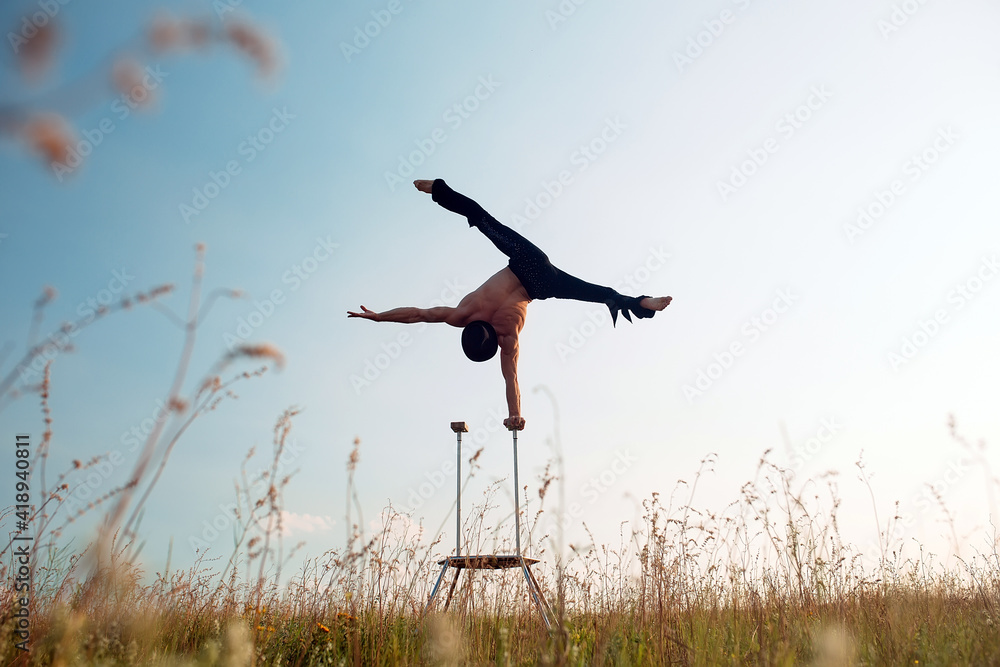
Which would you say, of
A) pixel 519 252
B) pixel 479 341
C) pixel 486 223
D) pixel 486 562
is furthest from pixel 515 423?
pixel 486 223

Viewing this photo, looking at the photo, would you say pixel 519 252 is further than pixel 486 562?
Yes

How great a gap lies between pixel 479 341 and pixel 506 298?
529mm

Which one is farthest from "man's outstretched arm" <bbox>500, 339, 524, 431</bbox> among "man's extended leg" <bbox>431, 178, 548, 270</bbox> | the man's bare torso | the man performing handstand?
"man's extended leg" <bbox>431, 178, 548, 270</bbox>

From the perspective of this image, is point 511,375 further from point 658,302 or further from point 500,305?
point 658,302

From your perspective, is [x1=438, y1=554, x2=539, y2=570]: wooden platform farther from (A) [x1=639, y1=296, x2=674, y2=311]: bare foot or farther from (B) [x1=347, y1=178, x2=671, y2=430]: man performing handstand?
(A) [x1=639, y1=296, x2=674, y2=311]: bare foot

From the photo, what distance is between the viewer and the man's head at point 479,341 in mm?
5926

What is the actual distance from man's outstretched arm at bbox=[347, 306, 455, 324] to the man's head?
0.89 ft

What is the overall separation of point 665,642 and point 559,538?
8.07ft

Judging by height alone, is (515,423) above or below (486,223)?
below

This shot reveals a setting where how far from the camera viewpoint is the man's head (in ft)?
19.4

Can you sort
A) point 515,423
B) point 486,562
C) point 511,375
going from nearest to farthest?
point 486,562 → point 515,423 → point 511,375

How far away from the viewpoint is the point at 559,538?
7.17ft

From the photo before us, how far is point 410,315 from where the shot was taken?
6.08m

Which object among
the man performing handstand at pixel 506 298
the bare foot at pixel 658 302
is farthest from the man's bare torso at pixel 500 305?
the bare foot at pixel 658 302
